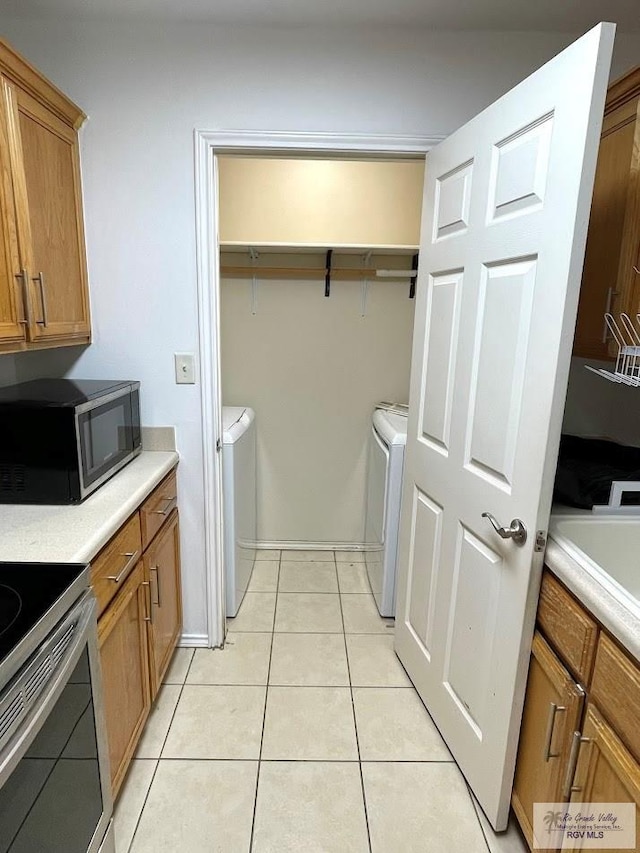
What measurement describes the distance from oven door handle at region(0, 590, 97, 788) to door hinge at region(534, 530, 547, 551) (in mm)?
1060

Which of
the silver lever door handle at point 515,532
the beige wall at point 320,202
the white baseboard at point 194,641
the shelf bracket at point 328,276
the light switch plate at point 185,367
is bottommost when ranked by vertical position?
the white baseboard at point 194,641

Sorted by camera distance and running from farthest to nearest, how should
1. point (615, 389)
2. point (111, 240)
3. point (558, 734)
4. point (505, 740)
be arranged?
point (615, 389), point (111, 240), point (505, 740), point (558, 734)

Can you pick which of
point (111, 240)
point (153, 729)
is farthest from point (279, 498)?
point (111, 240)

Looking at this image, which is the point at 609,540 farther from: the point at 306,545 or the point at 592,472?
the point at 306,545

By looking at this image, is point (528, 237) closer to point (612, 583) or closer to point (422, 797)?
point (612, 583)

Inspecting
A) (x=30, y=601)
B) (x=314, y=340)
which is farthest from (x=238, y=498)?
(x=30, y=601)

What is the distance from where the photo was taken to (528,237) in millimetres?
1225

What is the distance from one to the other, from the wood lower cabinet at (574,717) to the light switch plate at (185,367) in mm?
1399

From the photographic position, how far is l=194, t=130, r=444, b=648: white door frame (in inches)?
69.6

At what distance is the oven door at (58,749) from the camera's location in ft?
2.71

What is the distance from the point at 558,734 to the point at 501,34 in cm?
211

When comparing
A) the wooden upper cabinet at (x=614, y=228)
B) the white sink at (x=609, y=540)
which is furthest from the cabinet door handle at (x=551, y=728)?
the wooden upper cabinet at (x=614, y=228)

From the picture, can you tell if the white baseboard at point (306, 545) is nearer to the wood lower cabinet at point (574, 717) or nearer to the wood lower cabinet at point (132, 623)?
the wood lower cabinet at point (132, 623)

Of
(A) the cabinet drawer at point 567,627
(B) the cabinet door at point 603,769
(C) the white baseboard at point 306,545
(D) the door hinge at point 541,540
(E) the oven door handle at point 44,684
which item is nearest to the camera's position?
(E) the oven door handle at point 44,684
